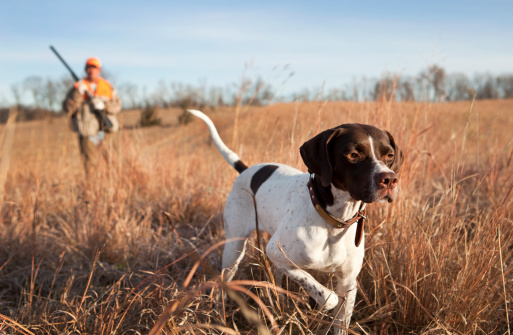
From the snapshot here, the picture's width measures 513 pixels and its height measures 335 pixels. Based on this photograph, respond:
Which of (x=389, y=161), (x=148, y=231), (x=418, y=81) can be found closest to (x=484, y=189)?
(x=418, y=81)

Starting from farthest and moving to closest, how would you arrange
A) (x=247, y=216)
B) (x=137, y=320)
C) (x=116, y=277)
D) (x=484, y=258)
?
(x=116, y=277) → (x=247, y=216) → (x=137, y=320) → (x=484, y=258)

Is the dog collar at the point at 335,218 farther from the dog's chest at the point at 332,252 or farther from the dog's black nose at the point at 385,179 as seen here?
the dog's black nose at the point at 385,179

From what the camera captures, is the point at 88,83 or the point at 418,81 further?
the point at 88,83

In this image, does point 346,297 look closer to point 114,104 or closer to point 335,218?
point 335,218

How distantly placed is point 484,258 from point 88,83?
21.3 feet

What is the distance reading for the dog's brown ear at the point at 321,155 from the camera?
1793mm

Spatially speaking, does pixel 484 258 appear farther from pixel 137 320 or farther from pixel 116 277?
pixel 116 277

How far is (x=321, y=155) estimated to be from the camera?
183cm

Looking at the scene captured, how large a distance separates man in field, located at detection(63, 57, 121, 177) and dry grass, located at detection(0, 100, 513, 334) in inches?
30.0

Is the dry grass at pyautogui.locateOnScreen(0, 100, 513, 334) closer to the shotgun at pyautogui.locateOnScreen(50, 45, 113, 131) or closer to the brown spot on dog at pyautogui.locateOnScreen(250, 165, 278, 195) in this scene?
the brown spot on dog at pyautogui.locateOnScreen(250, 165, 278, 195)

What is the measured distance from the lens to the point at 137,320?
215 cm

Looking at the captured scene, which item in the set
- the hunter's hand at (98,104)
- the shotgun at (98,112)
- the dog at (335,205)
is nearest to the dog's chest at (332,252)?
the dog at (335,205)

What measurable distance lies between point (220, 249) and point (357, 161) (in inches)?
67.8

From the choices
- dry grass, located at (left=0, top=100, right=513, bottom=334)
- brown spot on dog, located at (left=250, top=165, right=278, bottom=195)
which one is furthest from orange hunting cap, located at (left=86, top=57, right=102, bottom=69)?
brown spot on dog, located at (left=250, top=165, right=278, bottom=195)
